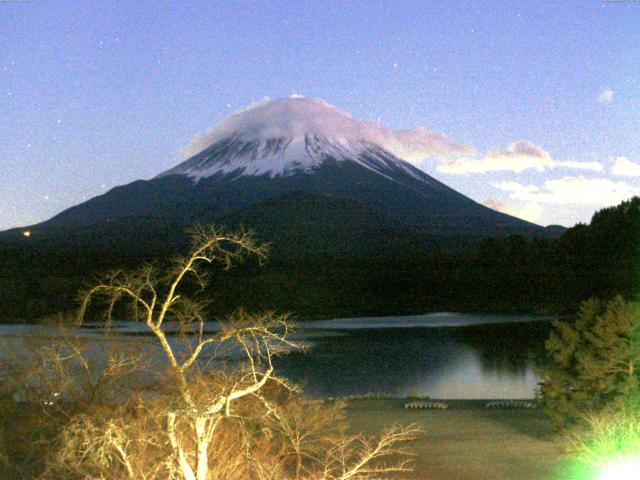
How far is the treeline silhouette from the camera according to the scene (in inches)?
2344

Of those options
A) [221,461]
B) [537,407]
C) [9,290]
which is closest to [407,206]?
[9,290]

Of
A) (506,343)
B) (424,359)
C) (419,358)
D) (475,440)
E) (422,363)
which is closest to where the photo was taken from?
(475,440)

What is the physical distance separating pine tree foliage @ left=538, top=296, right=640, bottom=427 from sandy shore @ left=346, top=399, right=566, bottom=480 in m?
0.61

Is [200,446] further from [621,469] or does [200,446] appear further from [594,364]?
[594,364]

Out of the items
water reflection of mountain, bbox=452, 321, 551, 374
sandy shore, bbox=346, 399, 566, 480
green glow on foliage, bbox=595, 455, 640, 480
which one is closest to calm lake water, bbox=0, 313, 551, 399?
water reflection of mountain, bbox=452, 321, 551, 374

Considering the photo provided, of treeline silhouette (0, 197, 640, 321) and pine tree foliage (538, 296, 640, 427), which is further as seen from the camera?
treeline silhouette (0, 197, 640, 321)

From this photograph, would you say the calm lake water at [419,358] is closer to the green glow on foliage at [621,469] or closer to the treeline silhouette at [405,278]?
the green glow on foliage at [621,469]

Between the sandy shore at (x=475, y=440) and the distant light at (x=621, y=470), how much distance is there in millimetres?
625

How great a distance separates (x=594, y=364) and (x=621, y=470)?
252 cm

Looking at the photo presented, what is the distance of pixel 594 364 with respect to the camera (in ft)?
38.3

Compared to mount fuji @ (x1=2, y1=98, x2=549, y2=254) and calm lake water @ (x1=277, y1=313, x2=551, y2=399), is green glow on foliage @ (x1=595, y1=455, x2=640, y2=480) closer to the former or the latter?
calm lake water @ (x1=277, y1=313, x2=551, y2=399)

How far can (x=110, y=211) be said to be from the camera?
10456cm

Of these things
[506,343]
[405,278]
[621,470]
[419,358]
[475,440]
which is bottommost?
[506,343]

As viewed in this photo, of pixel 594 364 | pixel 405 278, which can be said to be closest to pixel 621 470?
pixel 594 364
